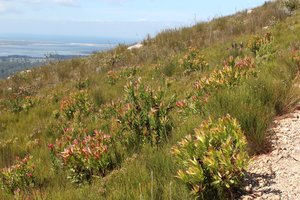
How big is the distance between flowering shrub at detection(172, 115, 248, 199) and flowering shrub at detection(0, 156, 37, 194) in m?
2.70

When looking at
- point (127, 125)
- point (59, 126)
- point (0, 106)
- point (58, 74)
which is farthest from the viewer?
point (58, 74)

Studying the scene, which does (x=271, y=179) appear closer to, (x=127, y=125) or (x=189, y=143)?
(x=189, y=143)

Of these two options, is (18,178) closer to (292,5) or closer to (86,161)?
(86,161)

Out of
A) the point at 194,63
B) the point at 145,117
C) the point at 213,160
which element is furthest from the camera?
the point at 194,63

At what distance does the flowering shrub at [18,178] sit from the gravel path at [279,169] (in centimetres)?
312

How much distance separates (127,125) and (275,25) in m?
10.1

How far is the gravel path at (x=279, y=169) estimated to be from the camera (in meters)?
3.29

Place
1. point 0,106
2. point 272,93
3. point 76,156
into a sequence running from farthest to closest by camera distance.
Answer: point 0,106
point 272,93
point 76,156

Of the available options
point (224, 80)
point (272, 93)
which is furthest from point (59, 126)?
point (272, 93)

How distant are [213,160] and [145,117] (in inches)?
94.2

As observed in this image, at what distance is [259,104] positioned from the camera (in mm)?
4758

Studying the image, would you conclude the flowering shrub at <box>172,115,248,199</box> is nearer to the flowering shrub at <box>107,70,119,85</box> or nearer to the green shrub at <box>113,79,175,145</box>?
the green shrub at <box>113,79,175,145</box>

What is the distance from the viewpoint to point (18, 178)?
17.1 ft

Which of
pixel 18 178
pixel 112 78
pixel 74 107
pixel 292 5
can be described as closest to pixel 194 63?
pixel 112 78
